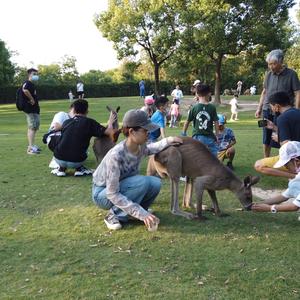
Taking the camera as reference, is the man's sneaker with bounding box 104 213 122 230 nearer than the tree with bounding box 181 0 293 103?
Yes

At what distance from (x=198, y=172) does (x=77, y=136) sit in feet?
8.64

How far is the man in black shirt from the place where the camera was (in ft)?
23.8

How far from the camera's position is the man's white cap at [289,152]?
534 centimetres

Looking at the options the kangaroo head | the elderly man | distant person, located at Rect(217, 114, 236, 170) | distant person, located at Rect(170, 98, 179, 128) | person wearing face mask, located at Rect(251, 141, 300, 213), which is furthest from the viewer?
distant person, located at Rect(170, 98, 179, 128)

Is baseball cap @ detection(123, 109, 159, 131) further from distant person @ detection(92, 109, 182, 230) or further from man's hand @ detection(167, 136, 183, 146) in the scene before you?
man's hand @ detection(167, 136, 183, 146)

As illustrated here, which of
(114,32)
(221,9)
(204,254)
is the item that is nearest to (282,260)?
(204,254)

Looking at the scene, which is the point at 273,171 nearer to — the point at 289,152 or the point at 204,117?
the point at 289,152

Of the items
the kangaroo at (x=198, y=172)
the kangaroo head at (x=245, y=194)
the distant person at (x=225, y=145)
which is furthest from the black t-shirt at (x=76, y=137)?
the kangaroo head at (x=245, y=194)

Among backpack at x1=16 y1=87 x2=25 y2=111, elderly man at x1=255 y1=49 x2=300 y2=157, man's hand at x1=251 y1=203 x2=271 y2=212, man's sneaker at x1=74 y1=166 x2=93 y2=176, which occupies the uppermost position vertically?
elderly man at x1=255 y1=49 x2=300 y2=157

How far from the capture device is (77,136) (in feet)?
24.0

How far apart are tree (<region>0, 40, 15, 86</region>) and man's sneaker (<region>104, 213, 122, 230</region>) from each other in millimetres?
42292

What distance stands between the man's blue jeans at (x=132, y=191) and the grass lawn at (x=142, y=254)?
24 centimetres

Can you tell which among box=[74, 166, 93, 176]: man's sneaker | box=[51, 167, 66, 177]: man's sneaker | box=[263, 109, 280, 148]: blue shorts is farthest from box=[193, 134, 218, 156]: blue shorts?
box=[51, 167, 66, 177]: man's sneaker

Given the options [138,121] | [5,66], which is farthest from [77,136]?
[5,66]
